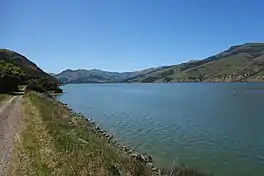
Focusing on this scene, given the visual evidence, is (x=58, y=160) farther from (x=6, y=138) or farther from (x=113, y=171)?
(x=6, y=138)

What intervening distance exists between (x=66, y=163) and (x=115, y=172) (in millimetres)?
2120

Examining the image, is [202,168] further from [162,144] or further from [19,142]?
[19,142]

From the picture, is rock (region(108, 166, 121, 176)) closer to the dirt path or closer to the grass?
the grass

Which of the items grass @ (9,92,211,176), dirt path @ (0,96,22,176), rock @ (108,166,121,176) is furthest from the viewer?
dirt path @ (0,96,22,176)

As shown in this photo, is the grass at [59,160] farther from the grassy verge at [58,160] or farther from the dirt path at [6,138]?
the dirt path at [6,138]

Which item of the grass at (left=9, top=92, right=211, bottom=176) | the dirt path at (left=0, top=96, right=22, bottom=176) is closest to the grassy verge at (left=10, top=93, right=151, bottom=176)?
the grass at (left=9, top=92, right=211, bottom=176)

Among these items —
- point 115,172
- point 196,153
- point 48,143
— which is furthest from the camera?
point 196,153

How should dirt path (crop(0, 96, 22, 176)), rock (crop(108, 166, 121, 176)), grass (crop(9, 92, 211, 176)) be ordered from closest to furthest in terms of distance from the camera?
grass (crop(9, 92, 211, 176)), rock (crop(108, 166, 121, 176)), dirt path (crop(0, 96, 22, 176))

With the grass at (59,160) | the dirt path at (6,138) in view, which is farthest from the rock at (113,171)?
the dirt path at (6,138)

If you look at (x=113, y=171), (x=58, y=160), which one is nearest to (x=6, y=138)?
(x=58, y=160)

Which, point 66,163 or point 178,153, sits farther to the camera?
point 178,153

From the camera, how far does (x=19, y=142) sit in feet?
66.9

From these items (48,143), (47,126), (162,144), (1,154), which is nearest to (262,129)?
(162,144)

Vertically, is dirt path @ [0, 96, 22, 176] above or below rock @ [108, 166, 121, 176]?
above
